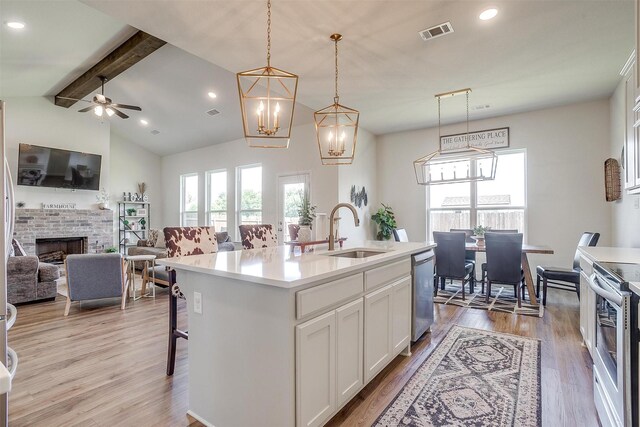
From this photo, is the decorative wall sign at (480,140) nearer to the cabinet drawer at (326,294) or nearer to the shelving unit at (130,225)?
the cabinet drawer at (326,294)

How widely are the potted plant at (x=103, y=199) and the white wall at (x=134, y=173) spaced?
604mm

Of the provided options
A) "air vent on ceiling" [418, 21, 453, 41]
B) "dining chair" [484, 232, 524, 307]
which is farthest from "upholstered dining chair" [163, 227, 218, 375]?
"dining chair" [484, 232, 524, 307]

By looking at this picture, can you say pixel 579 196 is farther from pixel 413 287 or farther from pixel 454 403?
pixel 454 403

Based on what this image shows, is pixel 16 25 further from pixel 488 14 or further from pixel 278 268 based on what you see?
Answer: pixel 488 14

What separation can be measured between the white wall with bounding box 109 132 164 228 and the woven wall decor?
10.2 meters

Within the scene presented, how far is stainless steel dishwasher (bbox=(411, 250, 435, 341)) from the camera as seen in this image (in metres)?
2.95

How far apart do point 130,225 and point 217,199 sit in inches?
101

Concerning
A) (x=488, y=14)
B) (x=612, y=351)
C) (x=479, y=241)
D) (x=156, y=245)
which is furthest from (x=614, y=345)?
(x=156, y=245)

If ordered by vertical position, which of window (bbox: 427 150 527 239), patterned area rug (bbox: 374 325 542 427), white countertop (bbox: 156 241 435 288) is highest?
window (bbox: 427 150 527 239)

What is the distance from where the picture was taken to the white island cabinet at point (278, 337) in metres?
1.57

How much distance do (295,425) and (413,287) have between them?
1712 mm

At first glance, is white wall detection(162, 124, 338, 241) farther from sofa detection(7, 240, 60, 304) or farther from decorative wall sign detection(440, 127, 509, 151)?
sofa detection(7, 240, 60, 304)

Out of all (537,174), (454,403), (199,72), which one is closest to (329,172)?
(199,72)

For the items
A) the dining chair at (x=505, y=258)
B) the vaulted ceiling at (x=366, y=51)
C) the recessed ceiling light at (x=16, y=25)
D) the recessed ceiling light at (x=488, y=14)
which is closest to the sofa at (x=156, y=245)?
the vaulted ceiling at (x=366, y=51)
